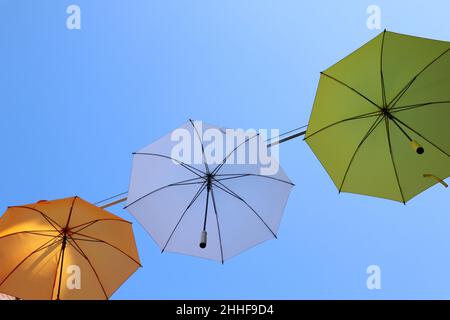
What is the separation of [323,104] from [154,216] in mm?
3202

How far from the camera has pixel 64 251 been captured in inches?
265

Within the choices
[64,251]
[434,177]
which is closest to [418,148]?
[434,177]

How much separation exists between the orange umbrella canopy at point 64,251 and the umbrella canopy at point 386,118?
3.58 metres

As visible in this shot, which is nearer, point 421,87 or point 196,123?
point 421,87

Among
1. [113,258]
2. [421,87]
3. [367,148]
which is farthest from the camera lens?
[113,258]

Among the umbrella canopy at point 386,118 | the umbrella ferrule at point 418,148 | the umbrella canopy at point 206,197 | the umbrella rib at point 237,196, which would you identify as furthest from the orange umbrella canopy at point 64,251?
the umbrella ferrule at point 418,148

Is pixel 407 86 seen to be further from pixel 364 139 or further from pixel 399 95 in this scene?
pixel 364 139

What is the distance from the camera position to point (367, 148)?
6.42 metres

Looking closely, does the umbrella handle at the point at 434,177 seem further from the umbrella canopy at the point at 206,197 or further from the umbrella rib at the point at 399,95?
the umbrella canopy at the point at 206,197

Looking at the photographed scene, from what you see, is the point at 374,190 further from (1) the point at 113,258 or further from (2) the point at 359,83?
(1) the point at 113,258

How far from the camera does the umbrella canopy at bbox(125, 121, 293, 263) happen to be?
6727 millimetres
